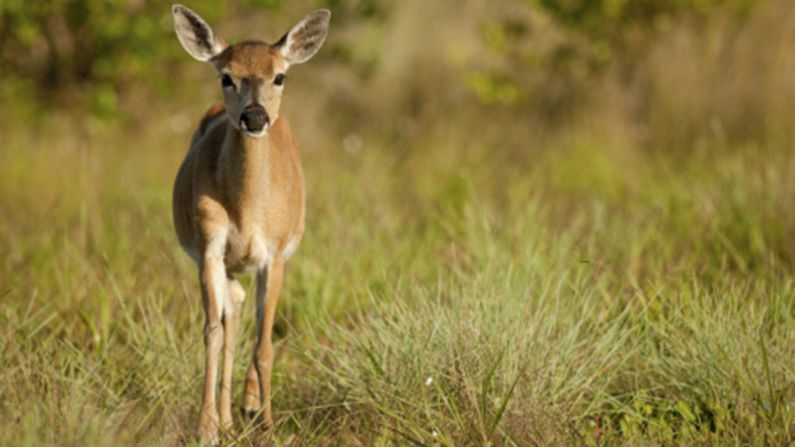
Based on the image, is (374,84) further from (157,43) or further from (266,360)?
(266,360)

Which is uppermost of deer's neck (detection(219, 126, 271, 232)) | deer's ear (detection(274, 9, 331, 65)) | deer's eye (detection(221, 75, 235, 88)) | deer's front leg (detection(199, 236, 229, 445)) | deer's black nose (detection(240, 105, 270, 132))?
deer's ear (detection(274, 9, 331, 65))

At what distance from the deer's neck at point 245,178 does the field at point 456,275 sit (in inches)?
16.4

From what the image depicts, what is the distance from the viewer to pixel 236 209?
16.7 ft

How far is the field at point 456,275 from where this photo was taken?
15.5 feet

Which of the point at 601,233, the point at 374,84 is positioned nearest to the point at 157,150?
the point at 374,84

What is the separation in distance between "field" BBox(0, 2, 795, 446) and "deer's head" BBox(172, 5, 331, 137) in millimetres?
821

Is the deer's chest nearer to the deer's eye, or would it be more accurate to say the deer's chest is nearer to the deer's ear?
the deer's eye

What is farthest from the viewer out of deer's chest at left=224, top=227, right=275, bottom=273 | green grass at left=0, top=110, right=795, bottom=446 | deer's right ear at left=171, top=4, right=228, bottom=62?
deer's right ear at left=171, top=4, right=228, bottom=62

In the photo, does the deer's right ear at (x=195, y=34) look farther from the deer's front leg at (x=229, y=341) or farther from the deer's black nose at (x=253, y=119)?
the deer's front leg at (x=229, y=341)

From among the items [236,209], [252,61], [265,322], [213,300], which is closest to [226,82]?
[252,61]

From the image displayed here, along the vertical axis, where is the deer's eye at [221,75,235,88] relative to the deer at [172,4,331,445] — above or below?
above

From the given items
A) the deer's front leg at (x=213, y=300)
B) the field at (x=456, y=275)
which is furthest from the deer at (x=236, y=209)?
the field at (x=456, y=275)

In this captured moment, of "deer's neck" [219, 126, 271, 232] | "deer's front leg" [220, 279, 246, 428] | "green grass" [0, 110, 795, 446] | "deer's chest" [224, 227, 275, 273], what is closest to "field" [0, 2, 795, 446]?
"green grass" [0, 110, 795, 446]

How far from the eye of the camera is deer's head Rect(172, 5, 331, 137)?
16.0 ft
